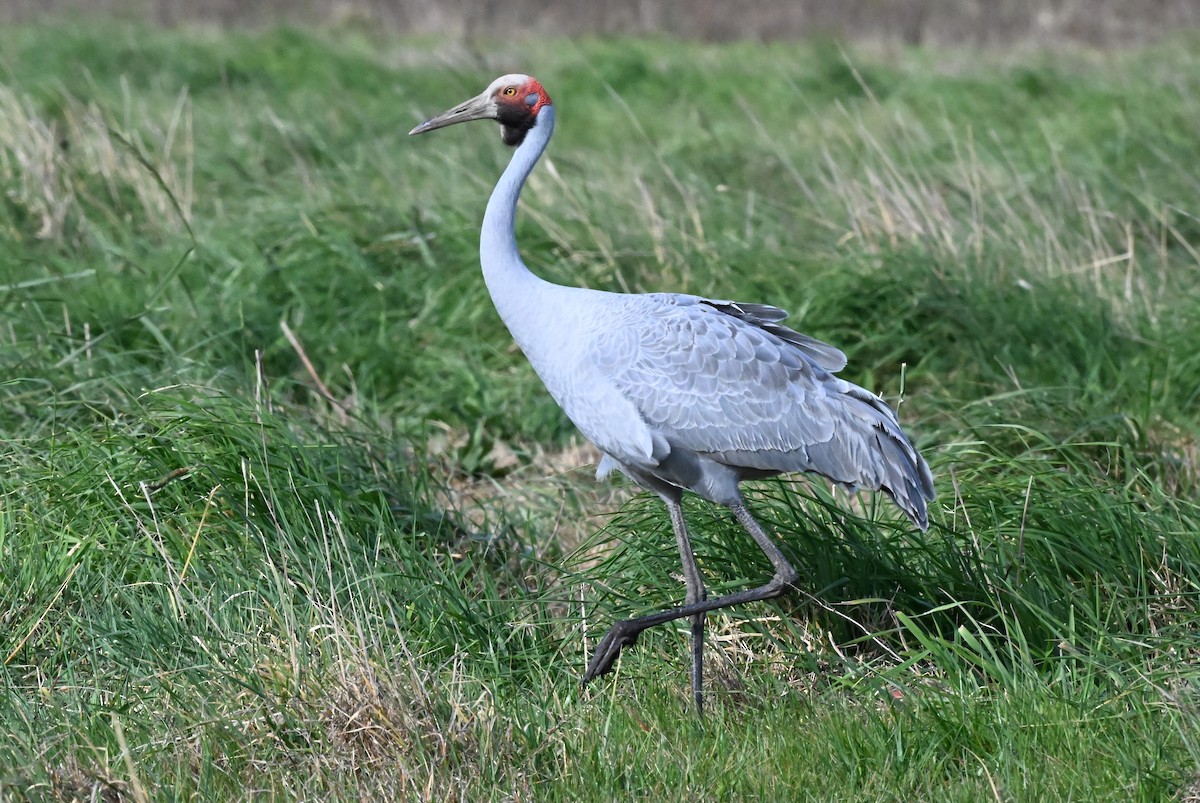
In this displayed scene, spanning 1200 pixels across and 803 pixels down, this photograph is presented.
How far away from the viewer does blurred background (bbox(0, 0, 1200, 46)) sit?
58.7 ft

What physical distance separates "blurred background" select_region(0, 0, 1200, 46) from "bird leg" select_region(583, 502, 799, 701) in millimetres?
14481

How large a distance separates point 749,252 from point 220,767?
12.9 ft

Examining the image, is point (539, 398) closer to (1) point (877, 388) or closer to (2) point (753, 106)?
(1) point (877, 388)

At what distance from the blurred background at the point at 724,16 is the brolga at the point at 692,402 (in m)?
14.2

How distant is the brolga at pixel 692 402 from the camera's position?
3912 mm

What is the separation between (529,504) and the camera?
5.22 meters

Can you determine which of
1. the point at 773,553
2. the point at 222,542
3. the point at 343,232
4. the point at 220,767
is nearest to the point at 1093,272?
the point at 773,553

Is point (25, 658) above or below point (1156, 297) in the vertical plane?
above

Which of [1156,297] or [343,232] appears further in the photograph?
[343,232]

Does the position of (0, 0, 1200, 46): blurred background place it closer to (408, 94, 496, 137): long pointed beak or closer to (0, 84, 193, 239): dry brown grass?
(0, 84, 193, 239): dry brown grass

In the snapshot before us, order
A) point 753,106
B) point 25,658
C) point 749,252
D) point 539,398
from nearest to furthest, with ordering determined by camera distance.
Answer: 1. point 25,658
2. point 539,398
3. point 749,252
4. point 753,106

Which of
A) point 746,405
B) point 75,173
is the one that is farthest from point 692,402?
point 75,173

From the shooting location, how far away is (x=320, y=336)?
6.18m

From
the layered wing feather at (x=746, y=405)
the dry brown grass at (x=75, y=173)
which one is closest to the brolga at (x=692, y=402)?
the layered wing feather at (x=746, y=405)
